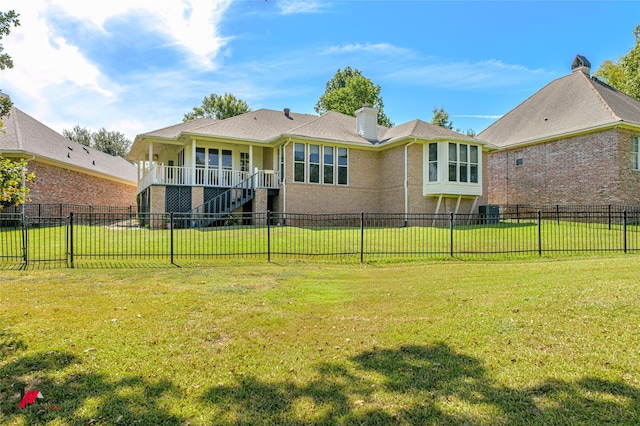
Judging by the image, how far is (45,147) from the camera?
76.6ft

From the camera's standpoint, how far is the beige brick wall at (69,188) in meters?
21.9

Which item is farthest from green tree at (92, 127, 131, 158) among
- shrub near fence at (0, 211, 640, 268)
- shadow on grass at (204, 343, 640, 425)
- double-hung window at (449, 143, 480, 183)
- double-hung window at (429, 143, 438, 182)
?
shadow on grass at (204, 343, 640, 425)

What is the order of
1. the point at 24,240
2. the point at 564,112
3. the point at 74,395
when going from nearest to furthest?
the point at 74,395, the point at 24,240, the point at 564,112

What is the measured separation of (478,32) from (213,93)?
3600 cm

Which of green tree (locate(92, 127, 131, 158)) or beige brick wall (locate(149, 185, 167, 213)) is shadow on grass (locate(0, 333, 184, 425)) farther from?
green tree (locate(92, 127, 131, 158))

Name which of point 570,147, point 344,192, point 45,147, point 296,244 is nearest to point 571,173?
point 570,147

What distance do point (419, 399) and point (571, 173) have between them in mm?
22170

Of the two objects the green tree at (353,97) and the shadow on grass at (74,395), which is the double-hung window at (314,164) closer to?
the shadow on grass at (74,395)

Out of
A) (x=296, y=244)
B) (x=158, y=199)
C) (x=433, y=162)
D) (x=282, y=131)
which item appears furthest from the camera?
(x=282, y=131)

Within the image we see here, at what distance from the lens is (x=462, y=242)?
43.4ft

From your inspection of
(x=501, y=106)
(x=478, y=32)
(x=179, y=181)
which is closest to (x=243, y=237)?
(x=179, y=181)

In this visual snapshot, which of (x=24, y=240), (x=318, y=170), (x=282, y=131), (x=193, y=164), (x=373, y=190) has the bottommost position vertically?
(x=24, y=240)

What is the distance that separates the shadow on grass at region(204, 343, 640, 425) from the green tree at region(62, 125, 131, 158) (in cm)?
5522

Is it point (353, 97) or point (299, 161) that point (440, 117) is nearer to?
point (353, 97)
